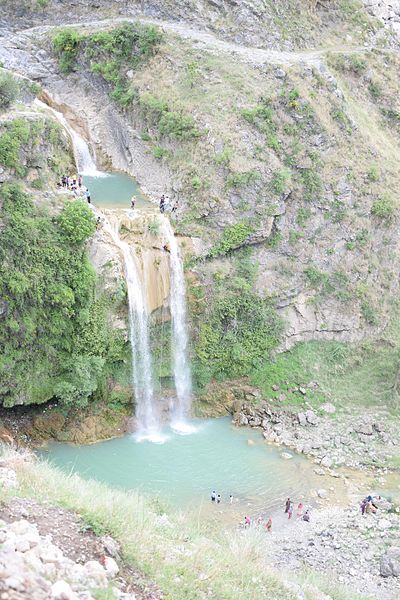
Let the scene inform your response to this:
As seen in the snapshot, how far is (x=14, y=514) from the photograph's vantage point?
39.4ft

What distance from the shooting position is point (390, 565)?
20000mm

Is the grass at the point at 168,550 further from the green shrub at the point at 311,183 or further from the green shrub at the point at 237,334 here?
the green shrub at the point at 311,183

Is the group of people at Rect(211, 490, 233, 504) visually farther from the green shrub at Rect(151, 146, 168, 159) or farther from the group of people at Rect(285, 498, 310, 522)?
the green shrub at Rect(151, 146, 168, 159)

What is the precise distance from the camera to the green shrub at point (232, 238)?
2888cm

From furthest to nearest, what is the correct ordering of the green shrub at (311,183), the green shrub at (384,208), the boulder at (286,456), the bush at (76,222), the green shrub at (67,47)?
the green shrub at (67,47)
the green shrub at (384,208)
the green shrub at (311,183)
the boulder at (286,456)
the bush at (76,222)

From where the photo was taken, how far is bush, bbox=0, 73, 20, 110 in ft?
80.7

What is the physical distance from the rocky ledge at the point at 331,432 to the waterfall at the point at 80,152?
1334cm

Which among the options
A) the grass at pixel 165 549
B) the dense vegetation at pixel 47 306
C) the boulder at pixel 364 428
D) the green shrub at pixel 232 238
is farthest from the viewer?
the green shrub at pixel 232 238

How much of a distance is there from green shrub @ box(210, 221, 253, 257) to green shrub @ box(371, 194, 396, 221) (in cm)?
650

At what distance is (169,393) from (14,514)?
16262 millimetres

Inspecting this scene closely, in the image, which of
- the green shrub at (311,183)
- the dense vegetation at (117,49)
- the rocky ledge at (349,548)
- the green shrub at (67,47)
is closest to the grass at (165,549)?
the rocky ledge at (349,548)

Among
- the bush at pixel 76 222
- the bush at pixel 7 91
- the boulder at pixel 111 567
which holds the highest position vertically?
the bush at pixel 7 91

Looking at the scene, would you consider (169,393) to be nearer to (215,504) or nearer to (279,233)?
(215,504)

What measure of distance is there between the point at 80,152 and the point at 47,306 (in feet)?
34.0
